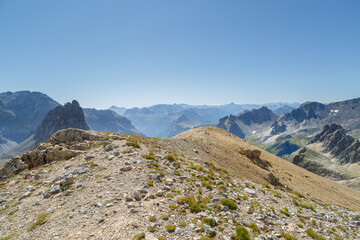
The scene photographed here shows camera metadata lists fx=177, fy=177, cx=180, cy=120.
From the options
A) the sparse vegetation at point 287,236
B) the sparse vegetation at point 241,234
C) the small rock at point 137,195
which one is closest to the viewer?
A: the sparse vegetation at point 241,234

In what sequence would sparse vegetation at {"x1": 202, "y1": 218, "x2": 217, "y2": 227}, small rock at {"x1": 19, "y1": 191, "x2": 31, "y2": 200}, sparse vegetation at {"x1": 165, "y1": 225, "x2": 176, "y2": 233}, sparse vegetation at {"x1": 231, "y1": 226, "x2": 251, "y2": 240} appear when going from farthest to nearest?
small rock at {"x1": 19, "y1": 191, "x2": 31, "y2": 200}, sparse vegetation at {"x1": 202, "y1": 218, "x2": 217, "y2": 227}, sparse vegetation at {"x1": 231, "y1": 226, "x2": 251, "y2": 240}, sparse vegetation at {"x1": 165, "y1": 225, "x2": 176, "y2": 233}

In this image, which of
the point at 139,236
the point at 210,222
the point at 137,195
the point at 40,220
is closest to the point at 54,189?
the point at 40,220

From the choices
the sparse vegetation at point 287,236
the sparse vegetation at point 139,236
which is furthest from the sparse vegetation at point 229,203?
the sparse vegetation at point 139,236

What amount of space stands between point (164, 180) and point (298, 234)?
38.5 ft

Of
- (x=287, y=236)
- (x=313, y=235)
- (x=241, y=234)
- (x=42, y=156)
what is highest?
(x=42, y=156)

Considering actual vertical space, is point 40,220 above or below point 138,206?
below

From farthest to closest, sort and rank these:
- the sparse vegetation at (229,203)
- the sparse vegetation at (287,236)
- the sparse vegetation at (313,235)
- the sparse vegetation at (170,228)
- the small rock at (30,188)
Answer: the small rock at (30,188)
the sparse vegetation at (229,203)
the sparse vegetation at (313,235)
the sparse vegetation at (287,236)
the sparse vegetation at (170,228)

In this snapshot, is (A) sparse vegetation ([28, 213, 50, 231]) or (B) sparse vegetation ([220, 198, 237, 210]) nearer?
(A) sparse vegetation ([28, 213, 50, 231])

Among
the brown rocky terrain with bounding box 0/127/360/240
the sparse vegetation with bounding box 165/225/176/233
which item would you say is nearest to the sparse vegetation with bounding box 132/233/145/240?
the brown rocky terrain with bounding box 0/127/360/240

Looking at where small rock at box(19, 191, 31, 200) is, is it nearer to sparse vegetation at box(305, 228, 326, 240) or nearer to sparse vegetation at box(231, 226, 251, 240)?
sparse vegetation at box(231, 226, 251, 240)

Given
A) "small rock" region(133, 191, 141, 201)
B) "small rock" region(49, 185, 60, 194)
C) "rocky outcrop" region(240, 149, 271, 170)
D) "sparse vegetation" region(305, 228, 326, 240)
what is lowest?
"rocky outcrop" region(240, 149, 271, 170)

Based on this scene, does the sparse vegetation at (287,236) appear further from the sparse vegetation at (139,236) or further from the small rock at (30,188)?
the small rock at (30,188)

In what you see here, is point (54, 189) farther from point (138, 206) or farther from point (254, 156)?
point (254, 156)

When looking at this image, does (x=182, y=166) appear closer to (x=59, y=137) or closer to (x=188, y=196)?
(x=188, y=196)
